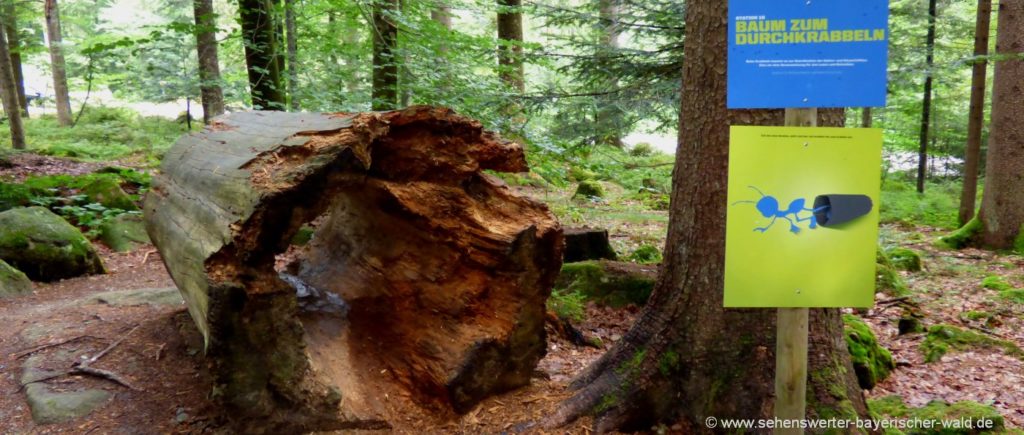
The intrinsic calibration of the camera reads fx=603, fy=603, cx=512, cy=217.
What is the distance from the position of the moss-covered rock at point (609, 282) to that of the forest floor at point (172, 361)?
146 millimetres

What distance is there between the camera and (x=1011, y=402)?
13.3 feet

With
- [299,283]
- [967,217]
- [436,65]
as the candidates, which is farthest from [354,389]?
[967,217]

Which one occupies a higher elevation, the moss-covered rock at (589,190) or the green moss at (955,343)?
the moss-covered rock at (589,190)

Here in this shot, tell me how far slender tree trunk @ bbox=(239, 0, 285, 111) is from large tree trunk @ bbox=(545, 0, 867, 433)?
20.8 feet

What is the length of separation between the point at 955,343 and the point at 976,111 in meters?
7.64

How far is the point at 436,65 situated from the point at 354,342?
17.5ft

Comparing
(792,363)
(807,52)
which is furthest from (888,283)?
(807,52)

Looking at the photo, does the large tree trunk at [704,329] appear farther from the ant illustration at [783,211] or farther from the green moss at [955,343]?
the green moss at [955,343]

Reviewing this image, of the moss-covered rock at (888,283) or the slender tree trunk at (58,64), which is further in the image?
the slender tree trunk at (58,64)

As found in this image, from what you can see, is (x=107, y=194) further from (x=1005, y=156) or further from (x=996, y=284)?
(x=1005, y=156)

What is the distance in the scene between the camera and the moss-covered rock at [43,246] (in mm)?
6305

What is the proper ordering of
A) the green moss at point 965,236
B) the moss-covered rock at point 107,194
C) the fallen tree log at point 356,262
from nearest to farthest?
the fallen tree log at point 356,262, the moss-covered rock at point 107,194, the green moss at point 965,236

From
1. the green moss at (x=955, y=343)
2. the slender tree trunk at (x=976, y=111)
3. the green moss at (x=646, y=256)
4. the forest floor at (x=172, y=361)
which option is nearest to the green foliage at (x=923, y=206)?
the slender tree trunk at (x=976, y=111)

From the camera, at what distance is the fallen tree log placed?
2953 mm
